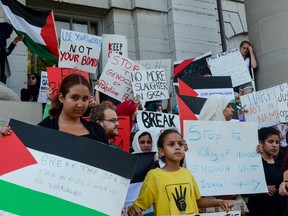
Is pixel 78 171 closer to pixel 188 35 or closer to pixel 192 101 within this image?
pixel 192 101

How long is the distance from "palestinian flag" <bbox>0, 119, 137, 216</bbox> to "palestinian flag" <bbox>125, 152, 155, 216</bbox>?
4.25 ft

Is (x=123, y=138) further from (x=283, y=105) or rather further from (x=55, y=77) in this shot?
(x=283, y=105)

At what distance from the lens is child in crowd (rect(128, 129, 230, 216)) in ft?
13.5

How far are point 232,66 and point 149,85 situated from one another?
6.13 ft

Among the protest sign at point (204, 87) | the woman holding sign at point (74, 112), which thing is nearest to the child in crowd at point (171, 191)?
the woman holding sign at point (74, 112)

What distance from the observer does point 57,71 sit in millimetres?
7492

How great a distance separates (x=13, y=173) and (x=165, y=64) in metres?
6.93

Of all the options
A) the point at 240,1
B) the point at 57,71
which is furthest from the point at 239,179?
the point at 240,1

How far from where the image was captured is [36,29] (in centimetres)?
859

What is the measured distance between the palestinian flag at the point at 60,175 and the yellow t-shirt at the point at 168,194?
70 cm

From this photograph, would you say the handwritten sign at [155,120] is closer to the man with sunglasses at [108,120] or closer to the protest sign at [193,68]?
the man with sunglasses at [108,120]

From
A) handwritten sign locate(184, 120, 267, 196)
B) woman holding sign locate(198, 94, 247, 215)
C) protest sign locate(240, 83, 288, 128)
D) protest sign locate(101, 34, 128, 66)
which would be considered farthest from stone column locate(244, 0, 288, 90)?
handwritten sign locate(184, 120, 267, 196)

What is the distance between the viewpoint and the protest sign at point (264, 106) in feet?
24.7

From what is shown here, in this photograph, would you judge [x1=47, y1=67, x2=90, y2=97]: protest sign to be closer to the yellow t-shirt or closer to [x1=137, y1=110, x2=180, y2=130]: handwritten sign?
[x1=137, y1=110, x2=180, y2=130]: handwritten sign
